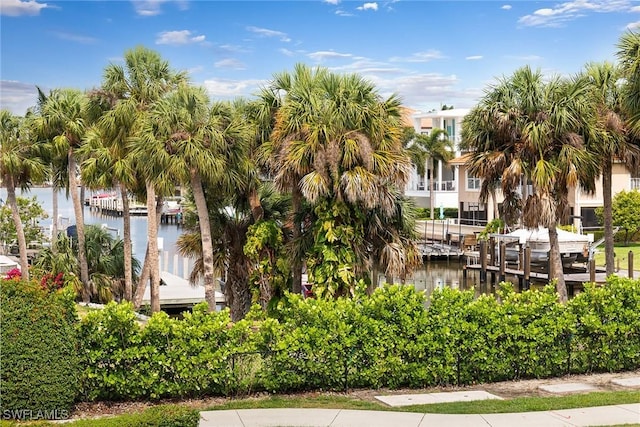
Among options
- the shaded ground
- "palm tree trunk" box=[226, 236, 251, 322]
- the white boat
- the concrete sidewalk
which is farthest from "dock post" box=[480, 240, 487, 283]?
the concrete sidewalk

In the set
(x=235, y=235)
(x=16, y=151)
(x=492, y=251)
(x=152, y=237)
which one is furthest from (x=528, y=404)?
(x=492, y=251)

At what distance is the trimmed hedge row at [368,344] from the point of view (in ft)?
37.6

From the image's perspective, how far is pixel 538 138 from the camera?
22031mm

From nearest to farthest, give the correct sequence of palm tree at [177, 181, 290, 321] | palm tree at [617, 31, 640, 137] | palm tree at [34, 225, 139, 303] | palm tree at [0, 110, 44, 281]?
palm tree at [617, 31, 640, 137], palm tree at [177, 181, 290, 321], palm tree at [34, 225, 139, 303], palm tree at [0, 110, 44, 281]

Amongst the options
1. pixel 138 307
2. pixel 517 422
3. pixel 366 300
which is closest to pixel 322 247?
pixel 366 300

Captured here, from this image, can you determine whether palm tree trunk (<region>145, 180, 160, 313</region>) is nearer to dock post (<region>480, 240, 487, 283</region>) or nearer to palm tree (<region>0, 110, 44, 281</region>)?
palm tree (<region>0, 110, 44, 281</region>)

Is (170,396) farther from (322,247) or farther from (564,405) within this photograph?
(322,247)

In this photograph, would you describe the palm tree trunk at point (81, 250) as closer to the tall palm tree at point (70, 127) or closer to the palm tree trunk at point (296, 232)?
the tall palm tree at point (70, 127)

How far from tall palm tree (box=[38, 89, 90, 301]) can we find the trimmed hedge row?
20.0 metres

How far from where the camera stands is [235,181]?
21.5m

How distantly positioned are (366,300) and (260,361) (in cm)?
198

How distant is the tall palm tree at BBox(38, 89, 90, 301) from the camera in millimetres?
30891

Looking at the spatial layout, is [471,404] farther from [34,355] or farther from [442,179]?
[442,179]

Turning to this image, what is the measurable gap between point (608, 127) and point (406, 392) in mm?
13822
